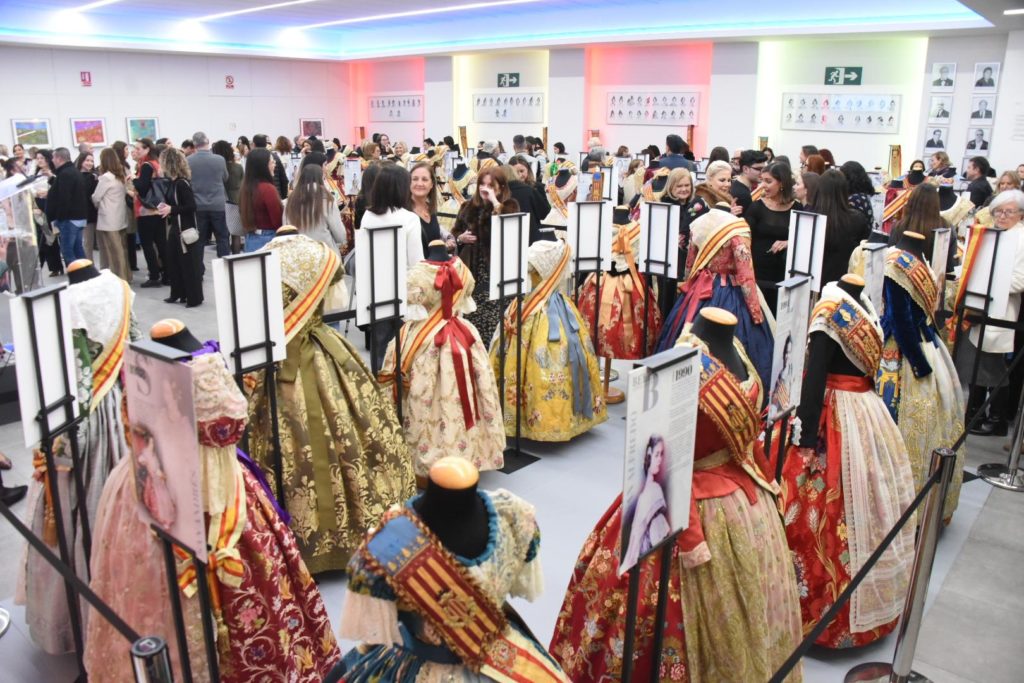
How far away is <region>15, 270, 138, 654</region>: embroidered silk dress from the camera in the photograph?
2404 mm

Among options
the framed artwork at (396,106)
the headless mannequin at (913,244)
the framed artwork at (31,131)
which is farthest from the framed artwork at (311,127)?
the headless mannequin at (913,244)

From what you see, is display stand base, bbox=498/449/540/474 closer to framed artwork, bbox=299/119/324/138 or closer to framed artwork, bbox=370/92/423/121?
framed artwork, bbox=370/92/423/121

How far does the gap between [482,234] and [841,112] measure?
9.72 metres

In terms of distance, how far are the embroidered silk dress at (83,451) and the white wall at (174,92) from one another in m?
14.2

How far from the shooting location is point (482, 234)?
4895mm

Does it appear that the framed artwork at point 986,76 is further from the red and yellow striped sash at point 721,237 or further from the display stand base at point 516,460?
the display stand base at point 516,460

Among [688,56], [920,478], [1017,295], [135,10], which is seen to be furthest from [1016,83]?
[135,10]

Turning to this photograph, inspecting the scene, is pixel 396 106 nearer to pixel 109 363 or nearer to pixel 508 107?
pixel 508 107

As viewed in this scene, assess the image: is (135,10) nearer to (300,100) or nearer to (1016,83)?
(300,100)

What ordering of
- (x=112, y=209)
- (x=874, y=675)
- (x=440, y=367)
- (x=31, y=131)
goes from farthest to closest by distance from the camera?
1. (x=31, y=131)
2. (x=112, y=209)
3. (x=440, y=367)
4. (x=874, y=675)

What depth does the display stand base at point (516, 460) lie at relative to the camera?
4.16m

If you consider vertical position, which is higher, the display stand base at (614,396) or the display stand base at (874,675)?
the display stand base at (614,396)

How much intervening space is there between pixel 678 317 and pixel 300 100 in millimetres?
16496

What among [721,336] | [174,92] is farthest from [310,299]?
[174,92]
